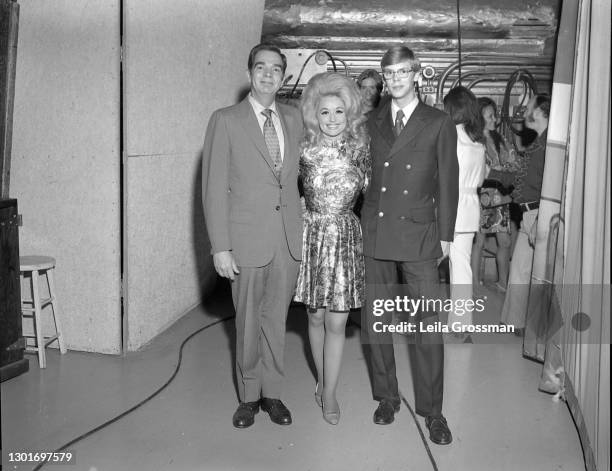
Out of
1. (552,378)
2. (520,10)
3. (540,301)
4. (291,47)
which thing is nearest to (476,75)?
(520,10)

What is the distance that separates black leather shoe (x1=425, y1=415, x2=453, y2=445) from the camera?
125 inches

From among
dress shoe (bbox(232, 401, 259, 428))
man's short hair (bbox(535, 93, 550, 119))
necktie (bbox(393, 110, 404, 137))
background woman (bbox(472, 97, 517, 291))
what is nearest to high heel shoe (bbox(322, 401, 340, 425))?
dress shoe (bbox(232, 401, 259, 428))

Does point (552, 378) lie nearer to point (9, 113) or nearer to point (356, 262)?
point (356, 262)

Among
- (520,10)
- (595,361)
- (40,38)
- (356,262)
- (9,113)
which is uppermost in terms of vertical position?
(520,10)

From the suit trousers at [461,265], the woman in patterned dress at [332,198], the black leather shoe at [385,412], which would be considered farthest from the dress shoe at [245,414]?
the suit trousers at [461,265]

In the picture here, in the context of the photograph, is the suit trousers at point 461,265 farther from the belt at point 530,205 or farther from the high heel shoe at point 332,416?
the high heel shoe at point 332,416

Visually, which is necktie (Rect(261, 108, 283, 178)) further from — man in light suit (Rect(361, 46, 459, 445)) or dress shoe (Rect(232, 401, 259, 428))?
dress shoe (Rect(232, 401, 259, 428))

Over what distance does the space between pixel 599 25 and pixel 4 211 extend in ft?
10.2

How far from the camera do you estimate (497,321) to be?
5359 millimetres

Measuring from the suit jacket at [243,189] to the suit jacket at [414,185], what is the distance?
15.6 inches

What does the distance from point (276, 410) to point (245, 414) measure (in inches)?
5.8

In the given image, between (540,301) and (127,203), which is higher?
(127,203)

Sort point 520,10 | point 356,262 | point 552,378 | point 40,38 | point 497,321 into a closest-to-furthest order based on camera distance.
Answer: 1. point 356,262
2. point 552,378
3. point 40,38
4. point 497,321
5. point 520,10

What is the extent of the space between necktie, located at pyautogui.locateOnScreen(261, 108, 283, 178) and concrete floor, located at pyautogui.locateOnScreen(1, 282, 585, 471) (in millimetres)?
1207
